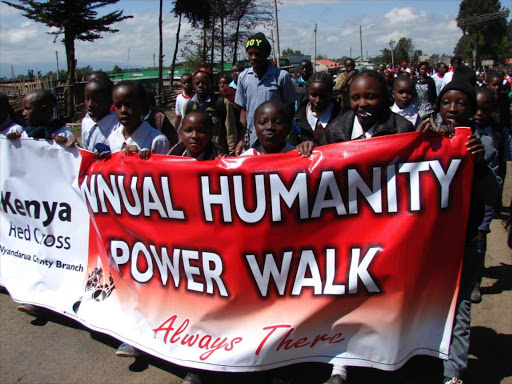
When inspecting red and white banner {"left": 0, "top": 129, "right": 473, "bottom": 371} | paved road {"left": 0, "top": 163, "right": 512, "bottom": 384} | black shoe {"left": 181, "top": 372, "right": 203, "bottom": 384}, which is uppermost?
red and white banner {"left": 0, "top": 129, "right": 473, "bottom": 371}

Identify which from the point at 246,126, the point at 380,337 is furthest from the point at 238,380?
the point at 246,126

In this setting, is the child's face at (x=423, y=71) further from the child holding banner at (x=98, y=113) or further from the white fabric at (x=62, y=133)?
the white fabric at (x=62, y=133)

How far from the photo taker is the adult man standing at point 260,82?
15.7ft

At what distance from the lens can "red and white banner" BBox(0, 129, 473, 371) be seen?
2.62 m

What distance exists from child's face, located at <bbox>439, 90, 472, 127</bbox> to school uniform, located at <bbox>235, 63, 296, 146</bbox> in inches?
92.0

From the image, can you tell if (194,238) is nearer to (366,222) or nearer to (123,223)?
(123,223)

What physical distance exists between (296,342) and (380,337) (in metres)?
0.48

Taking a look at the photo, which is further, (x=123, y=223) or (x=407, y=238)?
(x=123, y=223)

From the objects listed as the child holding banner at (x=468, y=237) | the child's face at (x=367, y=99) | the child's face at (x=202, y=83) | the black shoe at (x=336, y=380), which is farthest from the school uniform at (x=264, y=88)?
the black shoe at (x=336, y=380)

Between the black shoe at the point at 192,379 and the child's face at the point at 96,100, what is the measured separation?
7.60 ft

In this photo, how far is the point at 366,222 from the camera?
2672 mm

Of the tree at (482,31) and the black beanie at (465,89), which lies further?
the tree at (482,31)

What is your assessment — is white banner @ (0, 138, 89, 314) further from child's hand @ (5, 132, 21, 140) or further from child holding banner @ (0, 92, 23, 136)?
child holding banner @ (0, 92, 23, 136)

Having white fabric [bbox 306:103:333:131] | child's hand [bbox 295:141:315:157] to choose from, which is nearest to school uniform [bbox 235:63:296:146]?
white fabric [bbox 306:103:333:131]
